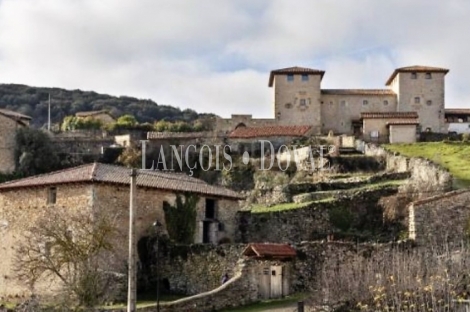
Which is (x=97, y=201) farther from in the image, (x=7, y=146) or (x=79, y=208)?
(x=7, y=146)

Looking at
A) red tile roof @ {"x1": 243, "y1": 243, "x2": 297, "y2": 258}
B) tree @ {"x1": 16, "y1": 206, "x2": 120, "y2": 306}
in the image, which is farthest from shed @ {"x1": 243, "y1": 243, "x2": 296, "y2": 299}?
tree @ {"x1": 16, "y1": 206, "x2": 120, "y2": 306}

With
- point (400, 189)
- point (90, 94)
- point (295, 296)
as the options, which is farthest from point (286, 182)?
point (90, 94)

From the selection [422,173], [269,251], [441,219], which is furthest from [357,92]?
[269,251]

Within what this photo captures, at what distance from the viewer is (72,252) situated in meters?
40.0

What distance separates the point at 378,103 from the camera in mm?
83188

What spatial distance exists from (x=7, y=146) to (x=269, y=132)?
18.2 meters

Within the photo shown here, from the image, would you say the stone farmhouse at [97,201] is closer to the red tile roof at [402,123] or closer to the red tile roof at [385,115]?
the red tile roof at [402,123]

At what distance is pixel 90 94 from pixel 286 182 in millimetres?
120614

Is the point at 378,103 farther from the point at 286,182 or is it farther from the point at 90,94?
the point at 90,94

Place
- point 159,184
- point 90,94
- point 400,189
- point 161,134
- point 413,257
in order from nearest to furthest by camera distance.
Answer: point 413,257 < point 159,184 < point 400,189 < point 161,134 < point 90,94

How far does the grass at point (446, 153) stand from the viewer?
5619 cm

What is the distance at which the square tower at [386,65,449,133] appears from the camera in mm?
82188

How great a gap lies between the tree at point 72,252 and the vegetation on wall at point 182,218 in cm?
336

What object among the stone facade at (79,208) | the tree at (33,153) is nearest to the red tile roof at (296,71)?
the tree at (33,153)
